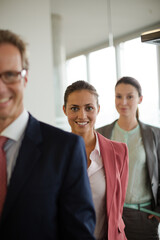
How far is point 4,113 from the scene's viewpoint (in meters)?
0.96

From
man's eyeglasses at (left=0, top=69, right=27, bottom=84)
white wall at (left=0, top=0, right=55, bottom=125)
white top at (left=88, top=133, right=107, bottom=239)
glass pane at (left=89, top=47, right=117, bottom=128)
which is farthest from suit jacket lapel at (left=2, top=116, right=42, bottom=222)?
glass pane at (left=89, top=47, right=117, bottom=128)

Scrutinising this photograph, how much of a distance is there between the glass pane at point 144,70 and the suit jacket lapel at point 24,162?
9.36 feet

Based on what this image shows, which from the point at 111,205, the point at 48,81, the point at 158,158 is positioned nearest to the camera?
the point at 111,205

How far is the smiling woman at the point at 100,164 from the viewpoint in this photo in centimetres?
150

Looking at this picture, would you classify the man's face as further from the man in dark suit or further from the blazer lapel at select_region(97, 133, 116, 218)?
the blazer lapel at select_region(97, 133, 116, 218)

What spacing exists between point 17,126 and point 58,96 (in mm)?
2105

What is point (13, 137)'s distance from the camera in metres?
1.00

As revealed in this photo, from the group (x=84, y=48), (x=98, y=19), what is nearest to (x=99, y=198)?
(x=84, y=48)

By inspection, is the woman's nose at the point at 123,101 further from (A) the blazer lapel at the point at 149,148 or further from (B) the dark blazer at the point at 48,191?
(B) the dark blazer at the point at 48,191

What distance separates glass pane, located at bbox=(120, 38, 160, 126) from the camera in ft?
12.1

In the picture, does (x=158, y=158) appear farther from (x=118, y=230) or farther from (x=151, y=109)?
(x=151, y=109)

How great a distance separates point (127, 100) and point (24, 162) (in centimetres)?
163

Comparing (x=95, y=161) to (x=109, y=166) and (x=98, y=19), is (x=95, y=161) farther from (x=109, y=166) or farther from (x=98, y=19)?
(x=98, y=19)

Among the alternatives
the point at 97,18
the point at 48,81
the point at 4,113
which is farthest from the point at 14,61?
the point at 97,18
